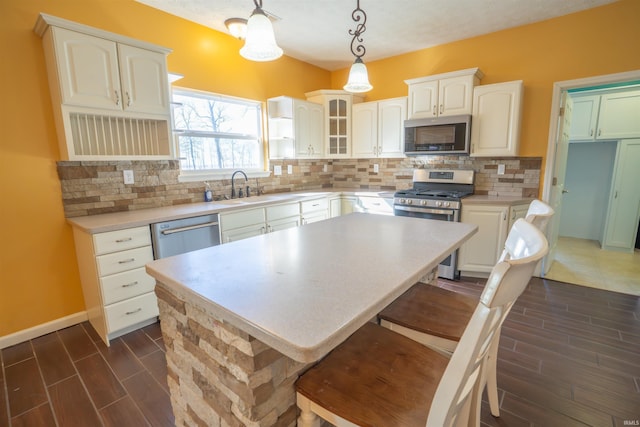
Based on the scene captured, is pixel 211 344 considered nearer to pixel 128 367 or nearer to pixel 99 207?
pixel 128 367

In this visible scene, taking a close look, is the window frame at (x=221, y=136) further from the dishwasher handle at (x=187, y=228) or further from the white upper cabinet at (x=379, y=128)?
the white upper cabinet at (x=379, y=128)

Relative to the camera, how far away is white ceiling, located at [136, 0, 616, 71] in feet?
8.93

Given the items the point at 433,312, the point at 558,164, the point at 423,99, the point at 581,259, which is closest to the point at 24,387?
the point at 433,312

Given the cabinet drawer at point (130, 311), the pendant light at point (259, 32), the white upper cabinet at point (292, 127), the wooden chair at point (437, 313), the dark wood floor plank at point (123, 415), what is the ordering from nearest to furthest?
the wooden chair at point (437, 313)
the pendant light at point (259, 32)
the dark wood floor plank at point (123, 415)
the cabinet drawer at point (130, 311)
the white upper cabinet at point (292, 127)

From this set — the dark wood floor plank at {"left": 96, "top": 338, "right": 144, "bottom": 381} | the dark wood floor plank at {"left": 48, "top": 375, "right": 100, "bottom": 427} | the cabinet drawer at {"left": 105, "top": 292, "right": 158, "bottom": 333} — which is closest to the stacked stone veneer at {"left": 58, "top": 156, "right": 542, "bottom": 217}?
the cabinet drawer at {"left": 105, "top": 292, "right": 158, "bottom": 333}

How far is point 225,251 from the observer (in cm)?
Answer: 138

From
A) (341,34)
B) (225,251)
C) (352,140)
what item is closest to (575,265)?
(352,140)

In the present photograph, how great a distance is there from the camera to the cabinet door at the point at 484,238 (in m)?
3.13

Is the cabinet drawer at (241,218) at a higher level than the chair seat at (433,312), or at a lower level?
higher

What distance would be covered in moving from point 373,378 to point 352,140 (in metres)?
3.75

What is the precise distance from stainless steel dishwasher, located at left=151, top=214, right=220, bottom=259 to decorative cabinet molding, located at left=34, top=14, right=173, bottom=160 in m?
0.65

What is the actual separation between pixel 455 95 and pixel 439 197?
1.17 m

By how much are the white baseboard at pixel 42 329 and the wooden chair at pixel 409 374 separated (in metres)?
2.57

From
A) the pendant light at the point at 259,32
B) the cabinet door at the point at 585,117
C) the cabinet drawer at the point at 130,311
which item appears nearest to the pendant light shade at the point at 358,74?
the pendant light at the point at 259,32
